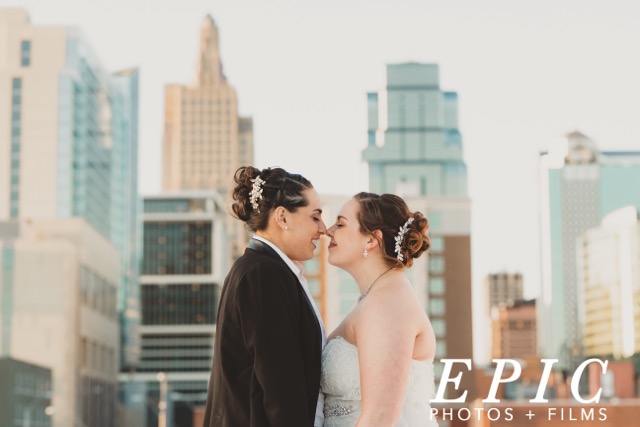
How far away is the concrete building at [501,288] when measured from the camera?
167 metres

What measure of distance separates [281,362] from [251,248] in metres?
0.31

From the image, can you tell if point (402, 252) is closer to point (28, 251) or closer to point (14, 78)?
point (28, 251)

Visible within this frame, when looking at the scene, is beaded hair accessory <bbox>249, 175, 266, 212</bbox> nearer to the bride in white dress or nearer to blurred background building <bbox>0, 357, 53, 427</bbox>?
the bride in white dress

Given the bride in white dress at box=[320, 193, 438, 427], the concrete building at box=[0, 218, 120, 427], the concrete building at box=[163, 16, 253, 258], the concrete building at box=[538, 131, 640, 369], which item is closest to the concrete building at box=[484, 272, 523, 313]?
the concrete building at box=[538, 131, 640, 369]

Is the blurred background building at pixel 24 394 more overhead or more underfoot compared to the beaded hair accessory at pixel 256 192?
more underfoot

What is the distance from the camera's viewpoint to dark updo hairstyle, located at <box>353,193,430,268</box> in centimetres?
271

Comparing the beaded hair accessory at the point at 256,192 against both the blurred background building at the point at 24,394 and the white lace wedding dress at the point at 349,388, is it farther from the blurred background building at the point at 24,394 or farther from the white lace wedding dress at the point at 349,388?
the blurred background building at the point at 24,394

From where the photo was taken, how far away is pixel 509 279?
169m

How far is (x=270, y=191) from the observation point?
2627 millimetres

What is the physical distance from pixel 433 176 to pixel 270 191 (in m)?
62.0

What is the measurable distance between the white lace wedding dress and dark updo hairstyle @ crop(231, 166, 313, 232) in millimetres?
362

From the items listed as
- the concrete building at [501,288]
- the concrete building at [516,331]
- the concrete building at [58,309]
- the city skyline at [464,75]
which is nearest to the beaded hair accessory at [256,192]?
the city skyline at [464,75]

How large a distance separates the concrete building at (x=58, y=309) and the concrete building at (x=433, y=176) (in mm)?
17115

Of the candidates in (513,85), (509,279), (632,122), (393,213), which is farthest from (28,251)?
(509,279)
